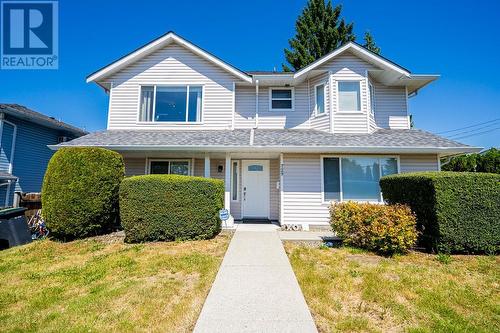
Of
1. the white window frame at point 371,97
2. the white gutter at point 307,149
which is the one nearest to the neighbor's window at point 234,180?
the white gutter at point 307,149

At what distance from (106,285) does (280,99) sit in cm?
1023

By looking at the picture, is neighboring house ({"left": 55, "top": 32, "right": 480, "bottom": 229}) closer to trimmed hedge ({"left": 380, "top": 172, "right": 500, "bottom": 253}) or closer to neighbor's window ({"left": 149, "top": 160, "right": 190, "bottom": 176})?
neighbor's window ({"left": 149, "top": 160, "right": 190, "bottom": 176})

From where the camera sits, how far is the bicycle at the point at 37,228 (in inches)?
346

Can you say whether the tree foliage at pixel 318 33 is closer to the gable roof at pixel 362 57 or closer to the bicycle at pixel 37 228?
the gable roof at pixel 362 57

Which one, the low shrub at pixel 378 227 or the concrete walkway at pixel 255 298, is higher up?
the low shrub at pixel 378 227

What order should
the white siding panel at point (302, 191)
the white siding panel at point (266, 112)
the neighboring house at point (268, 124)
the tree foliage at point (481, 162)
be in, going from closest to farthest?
1. the white siding panel at point (302, 191)
2. the neighboring house at point (268, 124)
3. the white siding panel at point (266, 112)
4. the tree foliage at point (481, 162)

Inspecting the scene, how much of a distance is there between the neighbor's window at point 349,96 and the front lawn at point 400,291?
22.3 ft

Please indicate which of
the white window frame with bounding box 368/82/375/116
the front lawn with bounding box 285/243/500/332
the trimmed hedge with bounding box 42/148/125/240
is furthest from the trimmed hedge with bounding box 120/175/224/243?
the white window frame with bounding box 368/82/375/116

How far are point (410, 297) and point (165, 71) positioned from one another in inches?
481

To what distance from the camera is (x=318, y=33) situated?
70.0ft

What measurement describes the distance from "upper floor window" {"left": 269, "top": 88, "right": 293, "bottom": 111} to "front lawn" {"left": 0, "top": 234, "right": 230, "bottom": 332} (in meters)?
7.46

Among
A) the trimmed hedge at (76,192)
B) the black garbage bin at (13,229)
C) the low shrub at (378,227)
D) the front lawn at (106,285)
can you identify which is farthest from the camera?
the trimmed hedge at (76,192)

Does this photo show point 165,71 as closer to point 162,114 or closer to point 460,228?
point 162,114

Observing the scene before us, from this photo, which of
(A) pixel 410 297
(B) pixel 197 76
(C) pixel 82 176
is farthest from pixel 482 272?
(B) pixel 197 76
